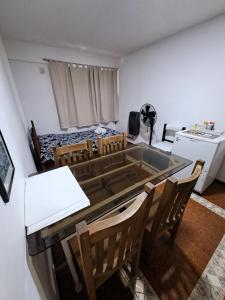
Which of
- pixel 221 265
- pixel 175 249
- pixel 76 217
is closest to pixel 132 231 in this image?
pixel 76 217

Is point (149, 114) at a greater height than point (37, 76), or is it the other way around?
point (37, 76)

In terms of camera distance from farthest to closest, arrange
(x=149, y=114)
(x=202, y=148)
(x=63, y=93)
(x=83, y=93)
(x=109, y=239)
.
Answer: (x=83, y=93), (x=63, y=93), (x=149, y=114), (x=202, y=148), (x=109, y=239)

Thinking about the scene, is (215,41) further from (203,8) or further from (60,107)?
(60,107)

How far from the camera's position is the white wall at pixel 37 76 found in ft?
8.64

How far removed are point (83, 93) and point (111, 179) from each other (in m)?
2.88

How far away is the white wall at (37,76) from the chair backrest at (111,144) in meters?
2.14

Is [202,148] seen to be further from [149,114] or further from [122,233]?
[122,233]

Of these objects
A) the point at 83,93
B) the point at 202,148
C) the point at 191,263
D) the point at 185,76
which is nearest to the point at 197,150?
the point at 202,148

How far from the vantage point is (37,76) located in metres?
2.91

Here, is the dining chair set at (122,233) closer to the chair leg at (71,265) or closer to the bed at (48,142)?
the chair leg at (71,265)

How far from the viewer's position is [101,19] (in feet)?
6.05

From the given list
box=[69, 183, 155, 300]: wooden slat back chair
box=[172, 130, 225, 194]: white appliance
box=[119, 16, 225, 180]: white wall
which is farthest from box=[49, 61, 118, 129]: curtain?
box=[69, 183, 155, 300]: wooden slat back chair

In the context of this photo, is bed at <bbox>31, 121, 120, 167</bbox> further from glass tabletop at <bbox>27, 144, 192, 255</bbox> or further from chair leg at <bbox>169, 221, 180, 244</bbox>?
chair leg at <bbox>169, 221, 180, 244</bbox>

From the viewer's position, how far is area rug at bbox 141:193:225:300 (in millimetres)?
1046
